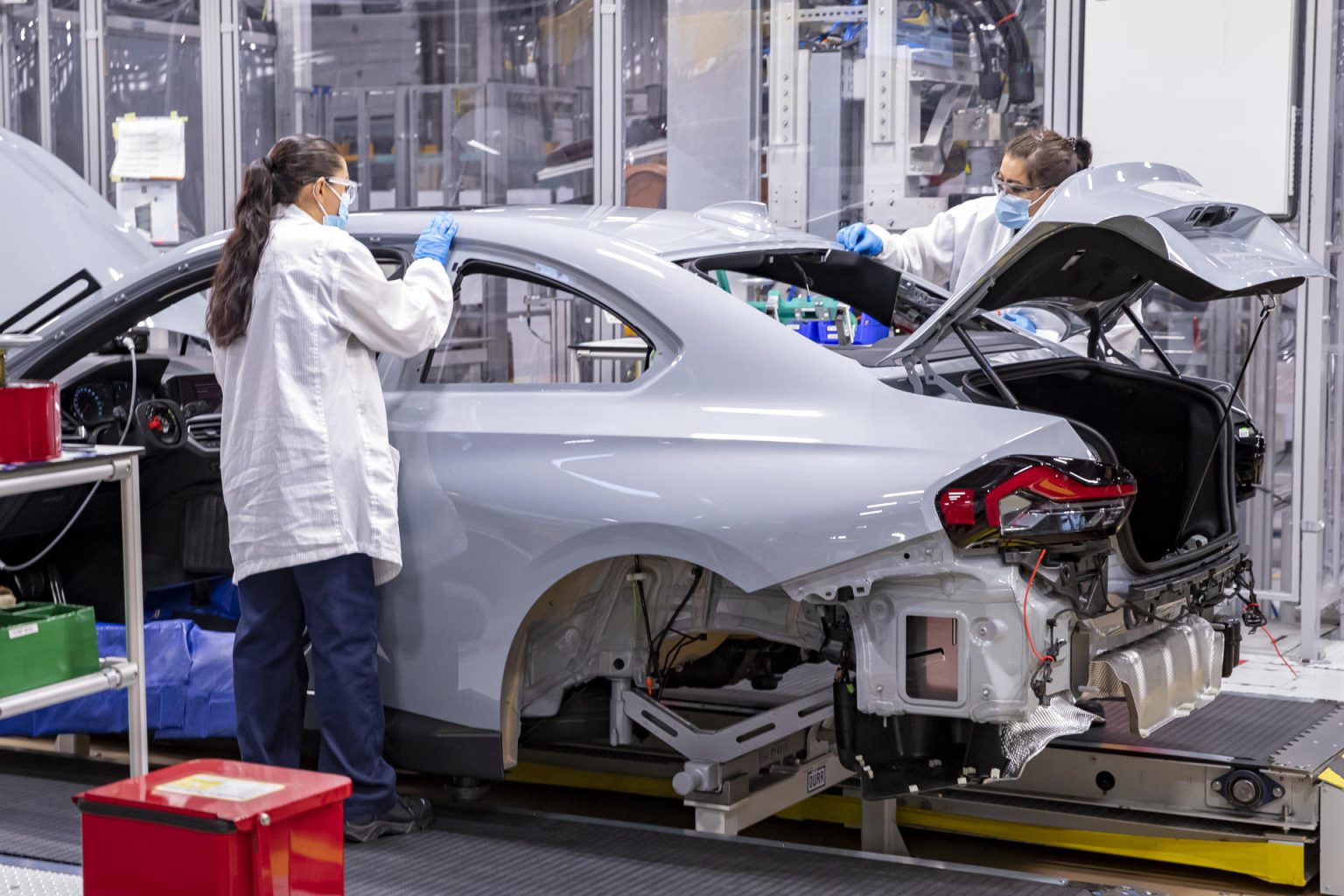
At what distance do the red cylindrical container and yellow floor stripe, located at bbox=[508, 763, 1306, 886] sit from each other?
1.95m

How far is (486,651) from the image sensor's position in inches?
157

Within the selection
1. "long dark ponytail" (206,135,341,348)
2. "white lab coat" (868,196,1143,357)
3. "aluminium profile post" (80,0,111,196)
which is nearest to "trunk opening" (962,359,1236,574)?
"white lab coat" (868,196,1143,357)

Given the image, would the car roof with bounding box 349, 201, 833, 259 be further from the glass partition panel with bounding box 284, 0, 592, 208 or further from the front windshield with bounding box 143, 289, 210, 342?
the glass partition panel with bounding box 284, 0, 592, 208

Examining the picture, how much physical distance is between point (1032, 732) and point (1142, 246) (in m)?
1.08

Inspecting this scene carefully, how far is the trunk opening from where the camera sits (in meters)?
4.31

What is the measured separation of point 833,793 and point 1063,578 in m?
1.38

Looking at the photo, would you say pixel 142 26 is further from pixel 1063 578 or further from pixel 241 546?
pixel 1063 578

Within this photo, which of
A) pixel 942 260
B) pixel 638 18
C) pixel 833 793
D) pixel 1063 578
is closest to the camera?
pixel 1063 578

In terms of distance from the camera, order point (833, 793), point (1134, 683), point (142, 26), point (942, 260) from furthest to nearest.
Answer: point (142, 26) < point (942, 260) < point (833, 793) < point (1134, 683)

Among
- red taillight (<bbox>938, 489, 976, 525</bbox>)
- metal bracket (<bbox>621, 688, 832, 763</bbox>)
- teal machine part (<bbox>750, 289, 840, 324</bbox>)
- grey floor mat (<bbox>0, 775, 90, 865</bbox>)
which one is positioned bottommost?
grey floor mat (<bbox>0, 775, 90, 865</bbox>)

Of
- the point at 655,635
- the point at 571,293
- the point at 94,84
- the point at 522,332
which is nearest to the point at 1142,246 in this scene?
the point at 571,293

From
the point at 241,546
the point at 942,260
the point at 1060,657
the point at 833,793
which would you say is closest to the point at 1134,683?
the point at 1060,657

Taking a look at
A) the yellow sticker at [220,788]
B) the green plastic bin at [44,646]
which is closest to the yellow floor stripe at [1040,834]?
the green plastic bin at [44,646]

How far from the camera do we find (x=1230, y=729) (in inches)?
185
